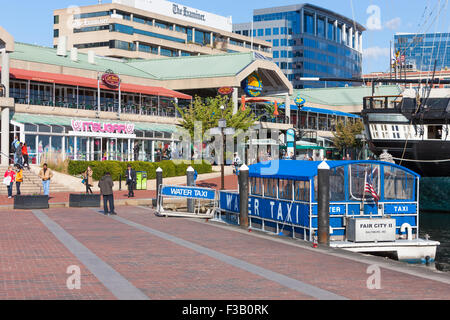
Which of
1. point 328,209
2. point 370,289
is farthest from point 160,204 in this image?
point 370,289

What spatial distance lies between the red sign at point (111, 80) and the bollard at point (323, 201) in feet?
140

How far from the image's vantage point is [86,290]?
10945mm

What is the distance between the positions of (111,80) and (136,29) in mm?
54579

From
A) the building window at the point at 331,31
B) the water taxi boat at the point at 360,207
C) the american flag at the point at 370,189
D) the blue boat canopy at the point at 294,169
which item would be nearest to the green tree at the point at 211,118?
the blue boat canopy at the point at 294,169

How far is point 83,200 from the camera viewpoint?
1198 inches

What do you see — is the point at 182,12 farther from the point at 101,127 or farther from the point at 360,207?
the point at 360,207

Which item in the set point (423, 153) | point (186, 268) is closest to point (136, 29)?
point (423, 153)

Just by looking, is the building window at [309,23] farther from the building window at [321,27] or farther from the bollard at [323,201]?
the bollard at [323,201]

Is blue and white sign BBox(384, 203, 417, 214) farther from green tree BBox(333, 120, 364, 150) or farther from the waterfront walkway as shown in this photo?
green tree BBox(333, 120, 364, 150)

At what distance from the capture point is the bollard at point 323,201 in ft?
61.9
